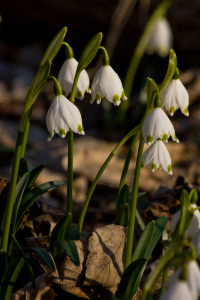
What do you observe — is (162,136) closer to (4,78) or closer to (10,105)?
(10,105)

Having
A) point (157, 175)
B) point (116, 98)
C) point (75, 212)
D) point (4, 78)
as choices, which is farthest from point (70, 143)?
point (4, 78)

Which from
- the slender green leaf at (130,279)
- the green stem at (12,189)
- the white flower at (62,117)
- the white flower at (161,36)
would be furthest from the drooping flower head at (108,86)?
the white flower at (161,36)

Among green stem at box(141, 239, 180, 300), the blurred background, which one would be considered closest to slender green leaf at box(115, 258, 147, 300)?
green stem at box(141, 239, 180, 300)

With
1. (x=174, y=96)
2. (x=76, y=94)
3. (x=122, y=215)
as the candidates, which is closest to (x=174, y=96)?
(x=174, y=96)

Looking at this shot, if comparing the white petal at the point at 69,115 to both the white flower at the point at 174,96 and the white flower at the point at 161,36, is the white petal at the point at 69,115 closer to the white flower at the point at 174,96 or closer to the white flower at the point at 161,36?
the white flower at the point at 174,96

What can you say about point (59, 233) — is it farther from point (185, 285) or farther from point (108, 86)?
point (185, 285)
